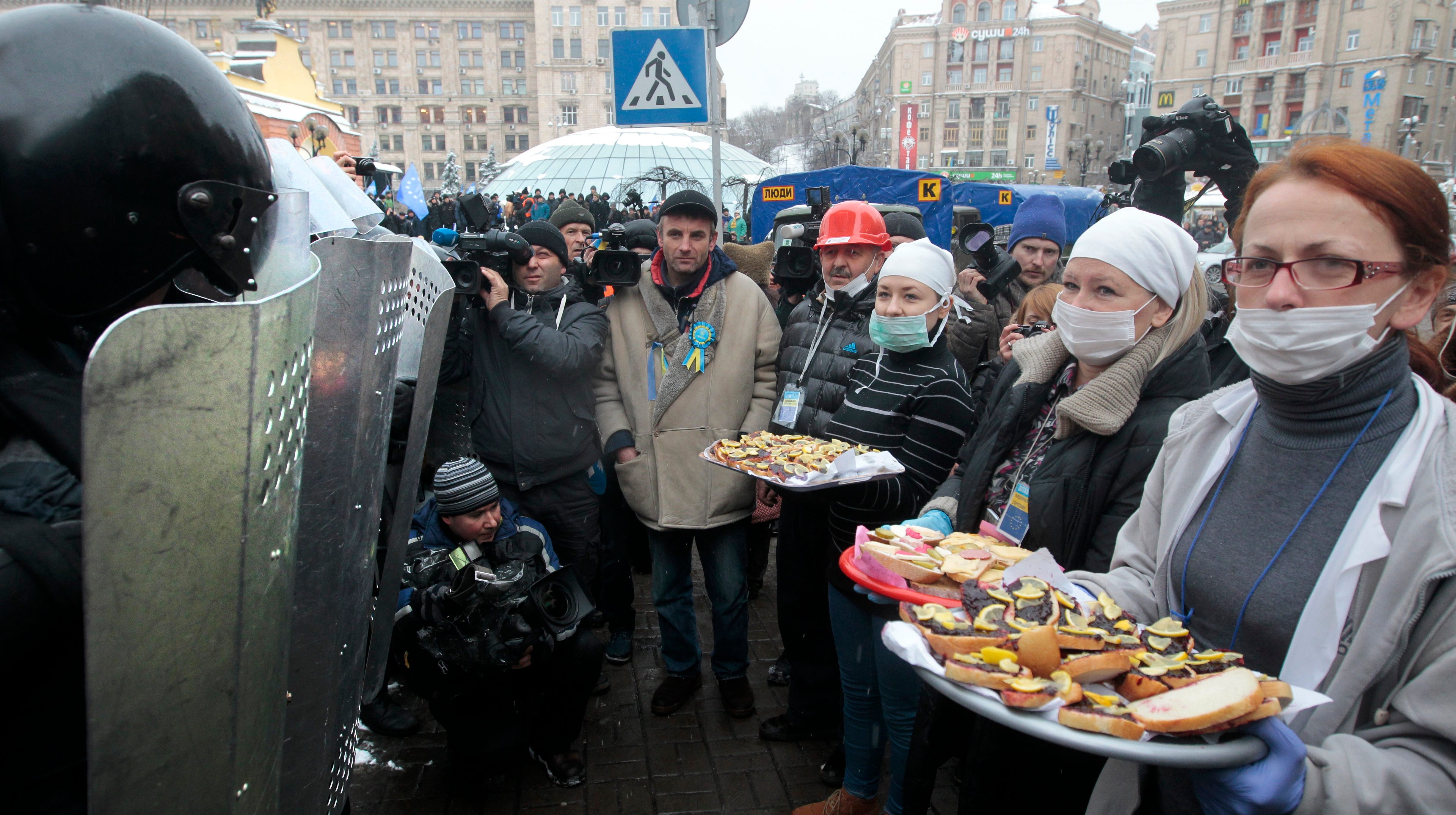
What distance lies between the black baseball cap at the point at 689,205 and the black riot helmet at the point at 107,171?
7.61 feet

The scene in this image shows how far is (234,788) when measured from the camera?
1.01 metres

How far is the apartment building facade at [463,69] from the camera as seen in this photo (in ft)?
262

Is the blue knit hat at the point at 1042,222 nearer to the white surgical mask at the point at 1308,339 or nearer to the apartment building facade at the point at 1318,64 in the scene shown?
the white surgical mask at the point at 1308,339

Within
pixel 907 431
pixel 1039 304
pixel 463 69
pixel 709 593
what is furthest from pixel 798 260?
pixel 463 69

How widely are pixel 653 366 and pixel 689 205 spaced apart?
0.74 metres

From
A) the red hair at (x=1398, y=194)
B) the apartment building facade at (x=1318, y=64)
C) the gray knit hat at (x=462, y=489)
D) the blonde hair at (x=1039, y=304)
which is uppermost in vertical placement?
the apartment building facade at (x=1318, y=64)

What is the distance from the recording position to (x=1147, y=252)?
196cm

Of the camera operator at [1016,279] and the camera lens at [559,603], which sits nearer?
the camera lens at [559,603]

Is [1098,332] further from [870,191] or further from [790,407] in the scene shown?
[870,191]

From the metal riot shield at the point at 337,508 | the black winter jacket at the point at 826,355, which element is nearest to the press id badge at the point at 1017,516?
the black winter jacket at the point at 826,355

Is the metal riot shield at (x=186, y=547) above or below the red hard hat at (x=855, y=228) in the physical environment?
below

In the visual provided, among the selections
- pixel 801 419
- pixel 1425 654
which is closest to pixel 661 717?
pixel 801 419

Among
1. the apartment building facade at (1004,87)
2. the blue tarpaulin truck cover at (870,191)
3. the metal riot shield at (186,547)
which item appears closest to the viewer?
the metal riot shield at (186,547)

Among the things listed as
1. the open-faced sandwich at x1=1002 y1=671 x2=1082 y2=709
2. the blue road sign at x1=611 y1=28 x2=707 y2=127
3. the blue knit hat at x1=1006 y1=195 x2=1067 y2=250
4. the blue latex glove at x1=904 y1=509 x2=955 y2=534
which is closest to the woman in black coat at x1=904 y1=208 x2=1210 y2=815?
the blue latex glove at x1=904 y1=509 x2=955 y2=534
